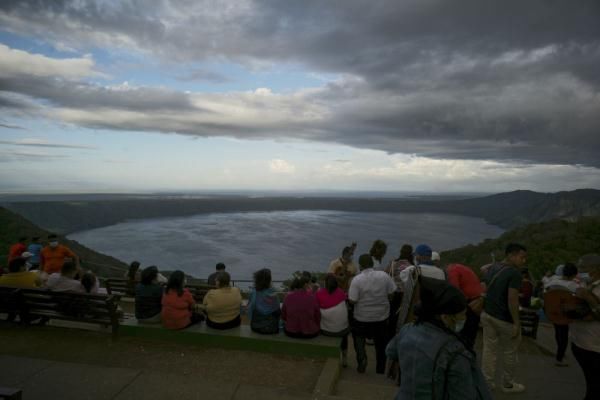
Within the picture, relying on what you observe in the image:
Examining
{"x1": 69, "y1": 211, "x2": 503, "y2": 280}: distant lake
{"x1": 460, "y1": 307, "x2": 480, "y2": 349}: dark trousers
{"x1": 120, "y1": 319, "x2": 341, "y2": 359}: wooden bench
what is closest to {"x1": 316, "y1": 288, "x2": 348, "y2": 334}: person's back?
{"x1": 120, "y1": 319, "x2": 341, "y2": 359}: wooden bench

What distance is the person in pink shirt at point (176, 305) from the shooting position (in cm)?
555

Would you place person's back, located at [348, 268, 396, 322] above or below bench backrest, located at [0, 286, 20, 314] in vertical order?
above

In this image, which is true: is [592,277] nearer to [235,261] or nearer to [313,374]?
[313,374]

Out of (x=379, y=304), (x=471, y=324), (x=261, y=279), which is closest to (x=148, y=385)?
(x=261, y=279)

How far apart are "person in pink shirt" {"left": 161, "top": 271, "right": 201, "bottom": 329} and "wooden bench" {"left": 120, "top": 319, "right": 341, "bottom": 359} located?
5.9 inches

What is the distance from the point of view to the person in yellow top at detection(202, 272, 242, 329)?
5.57 meters

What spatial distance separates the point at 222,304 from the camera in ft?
18.3

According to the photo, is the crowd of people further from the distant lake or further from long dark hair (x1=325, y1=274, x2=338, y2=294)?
the distant lake

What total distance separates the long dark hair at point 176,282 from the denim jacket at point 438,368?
4260 millimetres

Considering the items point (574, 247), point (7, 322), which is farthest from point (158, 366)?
point (574, 247)

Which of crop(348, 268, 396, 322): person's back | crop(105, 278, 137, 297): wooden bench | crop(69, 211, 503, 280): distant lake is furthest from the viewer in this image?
crop(69, 211, 503, 280): distant lake

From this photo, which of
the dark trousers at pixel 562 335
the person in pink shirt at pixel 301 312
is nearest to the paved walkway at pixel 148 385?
the dark trousers at pixel 562 335

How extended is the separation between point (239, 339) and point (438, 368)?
4.20m

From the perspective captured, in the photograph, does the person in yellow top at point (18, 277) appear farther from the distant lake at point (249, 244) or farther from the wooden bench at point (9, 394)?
the distant lake at point (249, 244)
